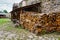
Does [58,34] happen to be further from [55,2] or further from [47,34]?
[55,2]

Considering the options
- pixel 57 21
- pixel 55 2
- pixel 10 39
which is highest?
pixel 55 2

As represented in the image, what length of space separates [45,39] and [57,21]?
1.92 metres

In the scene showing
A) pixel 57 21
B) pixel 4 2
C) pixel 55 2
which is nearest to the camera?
pixel 57 21

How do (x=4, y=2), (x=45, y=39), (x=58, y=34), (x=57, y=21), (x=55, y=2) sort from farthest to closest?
(x=4, y=2) < (x=55, y=2) < (x=57, y=21) < (x=58, y=34) < (x=45, y=39)

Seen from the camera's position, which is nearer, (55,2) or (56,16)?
(56,16)

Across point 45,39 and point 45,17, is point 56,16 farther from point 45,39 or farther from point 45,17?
point 45,39

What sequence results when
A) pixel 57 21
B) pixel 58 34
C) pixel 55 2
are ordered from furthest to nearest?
pixel 55 2, pixel 57 21, pixel 58 34

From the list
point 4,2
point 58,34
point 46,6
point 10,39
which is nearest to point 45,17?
point 58,34

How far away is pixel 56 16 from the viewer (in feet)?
31.1

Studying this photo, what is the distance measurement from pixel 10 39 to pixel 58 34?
2.50 metres

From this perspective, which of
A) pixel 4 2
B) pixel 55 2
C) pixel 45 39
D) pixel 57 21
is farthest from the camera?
pixel 4 2

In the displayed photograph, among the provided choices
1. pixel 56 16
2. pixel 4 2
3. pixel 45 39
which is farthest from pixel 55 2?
pixel 4 2

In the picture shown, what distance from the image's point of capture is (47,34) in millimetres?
8945

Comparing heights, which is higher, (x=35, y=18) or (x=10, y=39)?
(x=35, y=18)
